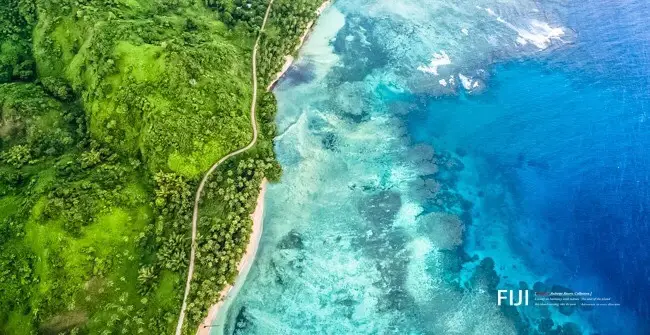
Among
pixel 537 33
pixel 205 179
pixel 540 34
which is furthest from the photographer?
pixel 537 33

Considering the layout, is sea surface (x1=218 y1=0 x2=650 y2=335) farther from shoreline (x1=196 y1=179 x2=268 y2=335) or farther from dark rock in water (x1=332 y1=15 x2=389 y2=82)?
shoreline (x1=196 y1=179 x2=268 y2=335)

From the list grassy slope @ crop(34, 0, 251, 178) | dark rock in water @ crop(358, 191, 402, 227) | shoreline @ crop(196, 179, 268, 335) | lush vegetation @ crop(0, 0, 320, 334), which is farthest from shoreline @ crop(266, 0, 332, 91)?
dark rock in water @ crop(358, 191, 402, 227)

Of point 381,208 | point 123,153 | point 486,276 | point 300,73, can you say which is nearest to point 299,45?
point 300,73

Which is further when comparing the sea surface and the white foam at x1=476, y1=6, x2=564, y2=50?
the white foam at x1=476, y1=6, x2=564, y2=50

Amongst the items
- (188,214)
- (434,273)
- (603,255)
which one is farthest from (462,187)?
(188,214)

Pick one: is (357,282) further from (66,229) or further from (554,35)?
(554,35)

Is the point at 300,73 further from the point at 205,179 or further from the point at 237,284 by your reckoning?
the point at 237,284

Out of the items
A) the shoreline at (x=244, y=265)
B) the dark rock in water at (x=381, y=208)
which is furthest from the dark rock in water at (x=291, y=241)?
the dark rock in water at (x=381, y=208)
